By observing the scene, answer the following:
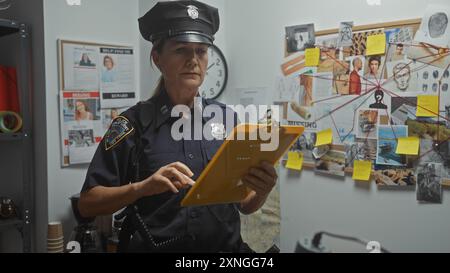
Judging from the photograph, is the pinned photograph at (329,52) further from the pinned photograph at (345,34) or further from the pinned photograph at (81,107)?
the pinned photograph at (81,107)

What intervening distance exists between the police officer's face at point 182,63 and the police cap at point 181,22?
18 mm

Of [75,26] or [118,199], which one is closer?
[118,199]

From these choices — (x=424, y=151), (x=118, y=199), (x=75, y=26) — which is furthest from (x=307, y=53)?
(x=118, y=199)

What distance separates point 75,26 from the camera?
1.07m

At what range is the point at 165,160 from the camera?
795 mm

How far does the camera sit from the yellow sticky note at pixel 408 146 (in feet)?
3.64

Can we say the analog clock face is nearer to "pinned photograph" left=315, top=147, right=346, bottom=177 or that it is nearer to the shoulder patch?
"pinned photograph" left=315, top=147, right=346, bottom=177

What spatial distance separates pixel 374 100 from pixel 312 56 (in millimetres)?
282

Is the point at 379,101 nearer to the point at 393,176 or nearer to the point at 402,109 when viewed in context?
the point at 402,109

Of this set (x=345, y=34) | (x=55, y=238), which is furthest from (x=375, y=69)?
(x=55, y=238)

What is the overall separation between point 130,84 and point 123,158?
36 centimetres
